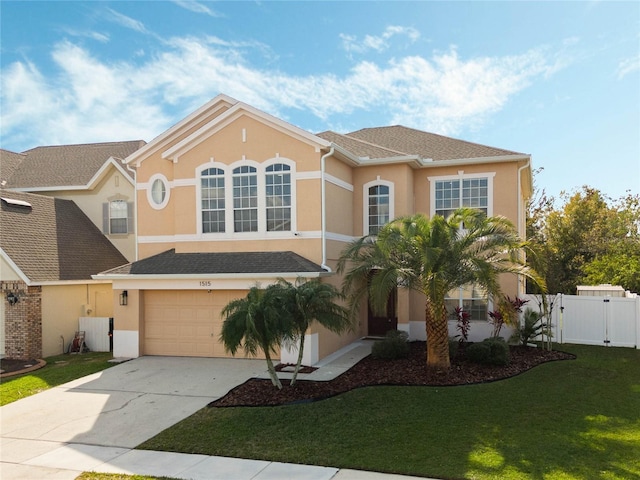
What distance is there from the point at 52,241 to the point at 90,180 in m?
4.22

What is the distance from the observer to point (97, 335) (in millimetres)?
17469

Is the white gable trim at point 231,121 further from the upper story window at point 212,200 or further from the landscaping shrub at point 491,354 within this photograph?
the landscaping shrub at point 491,354

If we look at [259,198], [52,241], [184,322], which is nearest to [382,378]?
[259,198]

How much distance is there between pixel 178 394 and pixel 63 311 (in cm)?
827

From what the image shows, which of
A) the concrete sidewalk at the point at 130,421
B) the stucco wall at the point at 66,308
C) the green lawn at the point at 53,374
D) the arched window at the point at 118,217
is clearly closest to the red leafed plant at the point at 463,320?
the concrete sidewalk at the point at 130,421

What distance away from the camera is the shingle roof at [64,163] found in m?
22.7

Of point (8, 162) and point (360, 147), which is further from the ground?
point (8, 162)

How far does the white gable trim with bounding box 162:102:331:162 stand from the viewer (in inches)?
574

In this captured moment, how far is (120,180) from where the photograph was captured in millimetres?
21359

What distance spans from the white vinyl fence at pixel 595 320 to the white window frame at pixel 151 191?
12833 mm

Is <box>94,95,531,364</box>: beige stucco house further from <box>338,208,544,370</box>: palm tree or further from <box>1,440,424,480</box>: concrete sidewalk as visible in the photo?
<box>1,440,424,480</box>: concrete sidewalk

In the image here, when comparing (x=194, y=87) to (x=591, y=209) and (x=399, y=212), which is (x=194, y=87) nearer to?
(x=399, y=212)

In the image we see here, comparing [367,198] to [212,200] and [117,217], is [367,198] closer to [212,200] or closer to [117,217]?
[212,200]

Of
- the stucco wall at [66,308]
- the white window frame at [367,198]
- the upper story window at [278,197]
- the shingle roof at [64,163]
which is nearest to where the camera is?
the upper story window at [278,197]
